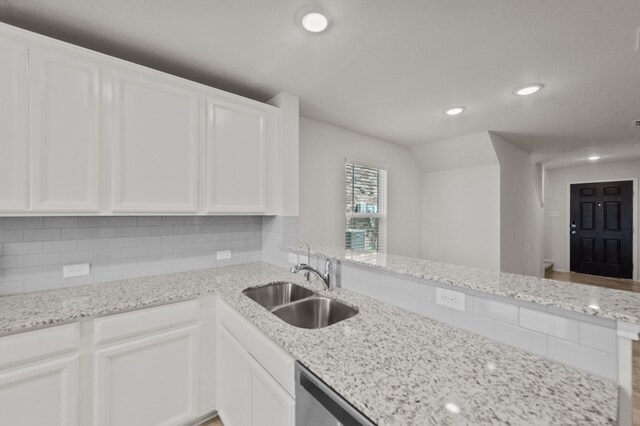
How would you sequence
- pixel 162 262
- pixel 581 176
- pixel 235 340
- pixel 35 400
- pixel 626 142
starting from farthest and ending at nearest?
pixel 581 176 → pixel 626 142 → pixel 162 262 → pixel 235 340 → pixel 35 400

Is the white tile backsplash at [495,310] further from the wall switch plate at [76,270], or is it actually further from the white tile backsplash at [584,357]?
the wall switch plate at [76,270]

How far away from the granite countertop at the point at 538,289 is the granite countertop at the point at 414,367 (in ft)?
0.68

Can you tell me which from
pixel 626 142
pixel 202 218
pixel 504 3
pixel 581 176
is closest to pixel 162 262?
pixel 202 218

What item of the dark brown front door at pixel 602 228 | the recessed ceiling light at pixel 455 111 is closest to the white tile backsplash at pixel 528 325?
the recessed ceiling light at pixel 455 111

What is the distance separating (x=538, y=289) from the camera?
103cm

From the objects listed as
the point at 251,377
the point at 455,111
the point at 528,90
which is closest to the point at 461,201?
the point at 455,111

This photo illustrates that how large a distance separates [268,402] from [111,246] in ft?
5.04

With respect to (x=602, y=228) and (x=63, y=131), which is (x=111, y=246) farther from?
(x=602, y=228)

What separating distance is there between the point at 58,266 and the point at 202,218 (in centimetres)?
92

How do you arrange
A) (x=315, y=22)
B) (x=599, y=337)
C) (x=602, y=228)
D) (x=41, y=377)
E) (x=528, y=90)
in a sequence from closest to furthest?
(x=599, y=337), (x=41, y=377), (x=315, y=22), (x=528, y=90), (x=602, y=228)

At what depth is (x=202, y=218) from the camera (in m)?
2.28

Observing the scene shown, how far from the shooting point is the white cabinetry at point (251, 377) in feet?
3.48

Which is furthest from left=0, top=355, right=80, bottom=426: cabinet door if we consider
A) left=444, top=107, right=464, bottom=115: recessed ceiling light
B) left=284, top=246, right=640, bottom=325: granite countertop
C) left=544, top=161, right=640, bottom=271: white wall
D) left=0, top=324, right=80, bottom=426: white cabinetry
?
left=544, top=161, right=640, bottom=271: white wall

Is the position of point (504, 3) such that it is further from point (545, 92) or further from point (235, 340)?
point (235, 340)
